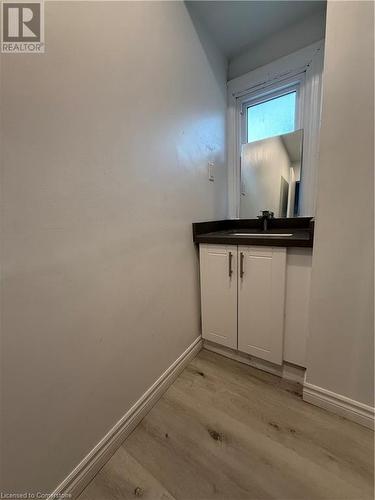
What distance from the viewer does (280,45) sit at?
1573mm

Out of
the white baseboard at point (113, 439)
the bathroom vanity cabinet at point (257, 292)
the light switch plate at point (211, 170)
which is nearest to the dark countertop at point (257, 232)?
the bathroom vanity cabinet at point (257, 292)

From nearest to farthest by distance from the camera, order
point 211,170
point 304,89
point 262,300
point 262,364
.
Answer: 1. point 262,300
2. point 262,364
3. point 304,89
4. point 211,170

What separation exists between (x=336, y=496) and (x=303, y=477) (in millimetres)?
109

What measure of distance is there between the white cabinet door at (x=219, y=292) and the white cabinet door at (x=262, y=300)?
0.17 feet

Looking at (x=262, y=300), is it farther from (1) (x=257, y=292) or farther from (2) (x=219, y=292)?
(2) (x=219, y=292)

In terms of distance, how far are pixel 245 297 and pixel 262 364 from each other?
50 cm

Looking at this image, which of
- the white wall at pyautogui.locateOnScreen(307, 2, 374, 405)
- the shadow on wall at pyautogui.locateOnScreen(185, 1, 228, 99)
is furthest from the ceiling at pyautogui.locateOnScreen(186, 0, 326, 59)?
the white wall at pyautogui.locateOnScreen(307, 2, 374, 405)

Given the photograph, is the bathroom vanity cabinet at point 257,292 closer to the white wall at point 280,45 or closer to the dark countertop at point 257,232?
the dark countertop at point 257,232

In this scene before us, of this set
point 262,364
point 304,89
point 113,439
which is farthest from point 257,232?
point 113,439

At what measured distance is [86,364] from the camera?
82 centimetres

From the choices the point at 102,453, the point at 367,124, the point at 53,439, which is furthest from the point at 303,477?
the point at 367,124

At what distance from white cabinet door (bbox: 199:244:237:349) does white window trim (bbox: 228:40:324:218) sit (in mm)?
804

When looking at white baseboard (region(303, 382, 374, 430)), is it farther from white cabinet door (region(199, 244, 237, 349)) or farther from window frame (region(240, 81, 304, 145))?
window frame (region(240, 81, 304, 145))

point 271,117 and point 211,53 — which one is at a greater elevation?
point 211,53
